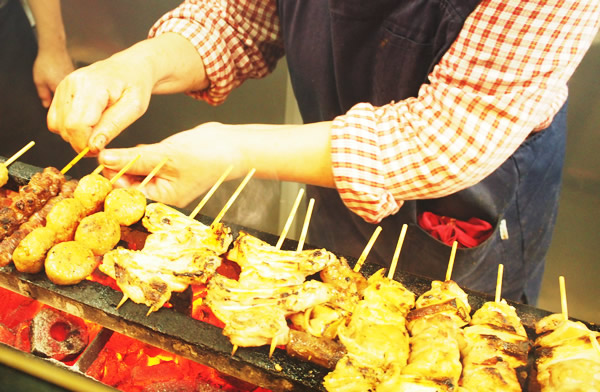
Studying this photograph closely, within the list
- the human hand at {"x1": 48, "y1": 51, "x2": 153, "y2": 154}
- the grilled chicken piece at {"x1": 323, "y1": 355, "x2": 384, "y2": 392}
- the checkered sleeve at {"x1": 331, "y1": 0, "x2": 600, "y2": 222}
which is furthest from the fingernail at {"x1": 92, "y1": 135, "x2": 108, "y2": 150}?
the grilled chicken piece at {"x1": 323, "y1": 355, "x2": 384, "y2": 392}

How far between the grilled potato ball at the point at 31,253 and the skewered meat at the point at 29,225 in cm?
8

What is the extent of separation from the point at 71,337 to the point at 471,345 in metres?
1.83

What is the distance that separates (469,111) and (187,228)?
1.43 m

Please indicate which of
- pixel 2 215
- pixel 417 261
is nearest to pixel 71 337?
pixel 2 215

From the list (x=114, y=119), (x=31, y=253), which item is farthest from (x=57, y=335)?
(x=114, y=119)

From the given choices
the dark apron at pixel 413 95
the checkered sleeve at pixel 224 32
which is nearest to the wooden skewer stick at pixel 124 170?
the checkered sleeve at pixel 224 32

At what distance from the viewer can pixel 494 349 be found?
1.63 metres

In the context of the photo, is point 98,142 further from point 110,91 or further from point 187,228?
point 187,228

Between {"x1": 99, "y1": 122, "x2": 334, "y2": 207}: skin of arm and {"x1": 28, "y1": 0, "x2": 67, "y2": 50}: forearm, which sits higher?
{"x1": 28, "y1": 0, "x2": 67, "y2": 50}: forearm

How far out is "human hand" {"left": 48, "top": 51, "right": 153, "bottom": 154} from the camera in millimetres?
2377

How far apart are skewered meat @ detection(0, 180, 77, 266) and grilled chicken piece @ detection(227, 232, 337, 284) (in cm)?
101

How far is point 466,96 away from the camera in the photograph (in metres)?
1.86

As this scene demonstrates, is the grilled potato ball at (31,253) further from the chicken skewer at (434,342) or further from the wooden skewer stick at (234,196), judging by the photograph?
the chicken skewer at (434,342)

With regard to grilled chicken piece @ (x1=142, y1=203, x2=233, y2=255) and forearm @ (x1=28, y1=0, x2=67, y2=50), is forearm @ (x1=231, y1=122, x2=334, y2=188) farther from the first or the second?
forearm @ (x1=28, y1=0, x2=67, y2=50)
